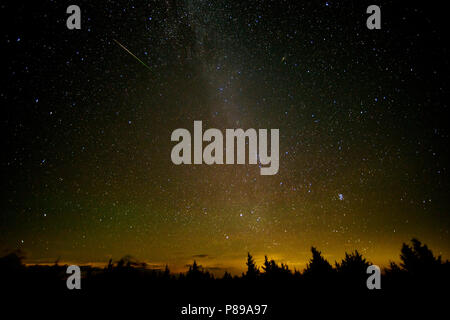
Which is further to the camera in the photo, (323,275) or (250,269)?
(250,269)

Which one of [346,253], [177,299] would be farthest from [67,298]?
[346,253]

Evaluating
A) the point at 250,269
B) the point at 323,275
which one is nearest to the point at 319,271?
the point at 323,275

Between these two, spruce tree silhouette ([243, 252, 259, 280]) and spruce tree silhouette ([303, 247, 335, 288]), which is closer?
spruce tree silhouette ([303, 247, 335, 288])

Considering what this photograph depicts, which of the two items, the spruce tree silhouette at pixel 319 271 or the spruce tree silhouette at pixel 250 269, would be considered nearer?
the spruce tree silhouette at pixel 319 271

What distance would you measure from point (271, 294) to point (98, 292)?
1245 inches

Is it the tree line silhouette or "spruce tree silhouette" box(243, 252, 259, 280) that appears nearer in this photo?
the tree line silhouette

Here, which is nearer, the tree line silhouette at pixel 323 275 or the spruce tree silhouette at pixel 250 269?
the tree line silhouette at pixel 323 275

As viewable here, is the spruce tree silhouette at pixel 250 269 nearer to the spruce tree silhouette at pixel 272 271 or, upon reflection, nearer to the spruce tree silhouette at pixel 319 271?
the spruce tree silhouette at pixel 272 271

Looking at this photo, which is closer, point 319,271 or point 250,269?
point 319,271

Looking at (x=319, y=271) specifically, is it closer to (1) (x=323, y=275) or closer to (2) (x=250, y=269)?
(1) (x=323, y=275)

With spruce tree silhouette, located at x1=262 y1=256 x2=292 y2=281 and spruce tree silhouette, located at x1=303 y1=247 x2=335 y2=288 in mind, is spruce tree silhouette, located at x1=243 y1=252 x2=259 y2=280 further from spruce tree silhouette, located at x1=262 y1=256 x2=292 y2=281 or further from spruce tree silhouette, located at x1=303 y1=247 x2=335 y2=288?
spruce tree silhouette, located at x1=303 y1=247 x2=335 y2=288
